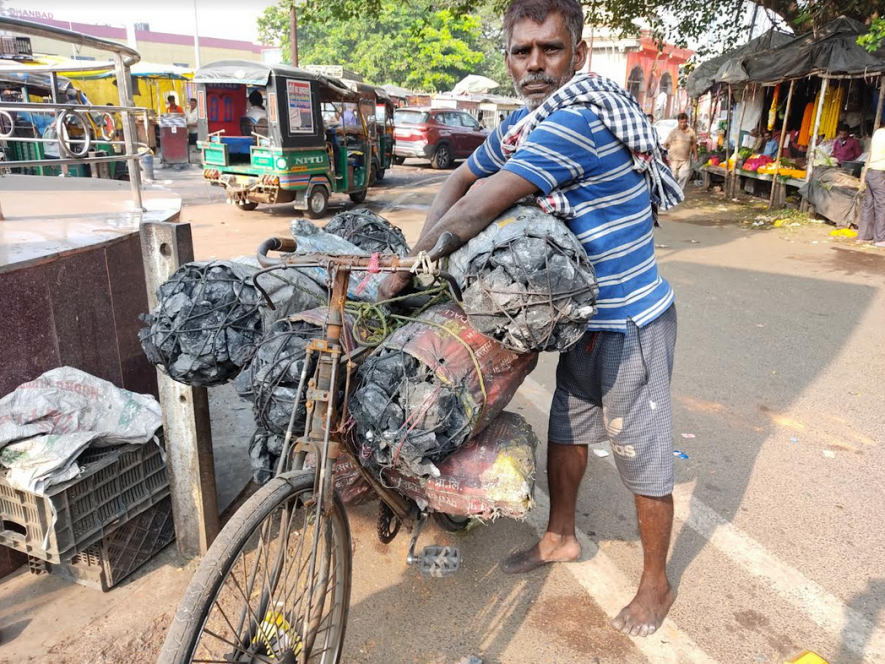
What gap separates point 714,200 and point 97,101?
18426 millimetres

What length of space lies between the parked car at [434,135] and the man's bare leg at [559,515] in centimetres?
1784

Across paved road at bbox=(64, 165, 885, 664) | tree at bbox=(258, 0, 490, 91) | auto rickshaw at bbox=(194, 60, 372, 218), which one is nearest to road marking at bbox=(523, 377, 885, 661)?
paved road at bbox=(64, 165, 885, 664)

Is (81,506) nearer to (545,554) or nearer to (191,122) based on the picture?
(545,554)

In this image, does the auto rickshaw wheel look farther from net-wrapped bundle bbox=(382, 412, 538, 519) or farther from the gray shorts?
net-wrapped bundle bbox=(382, 412, 538, 519)

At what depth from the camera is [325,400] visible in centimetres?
179

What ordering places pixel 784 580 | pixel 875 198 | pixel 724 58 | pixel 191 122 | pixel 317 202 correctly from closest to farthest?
1. pixel 784 580
2. pixel 875 198
3. pixel 317 202
4. pixel 724 58
5. pixel 191 122

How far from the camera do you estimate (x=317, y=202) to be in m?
11.1

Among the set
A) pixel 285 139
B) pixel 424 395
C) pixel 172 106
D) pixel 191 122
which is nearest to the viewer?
pixel 424 395

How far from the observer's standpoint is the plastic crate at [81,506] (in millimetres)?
2221

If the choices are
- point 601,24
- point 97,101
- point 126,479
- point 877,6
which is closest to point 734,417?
point 126,479

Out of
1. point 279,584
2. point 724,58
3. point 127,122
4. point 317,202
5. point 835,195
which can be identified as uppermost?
point 724,58

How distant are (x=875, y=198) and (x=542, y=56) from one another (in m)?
9.13

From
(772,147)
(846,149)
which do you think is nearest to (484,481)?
(846,149)

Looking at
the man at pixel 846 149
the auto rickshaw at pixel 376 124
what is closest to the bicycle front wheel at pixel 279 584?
the auto rickshaw at pixel 376 124
